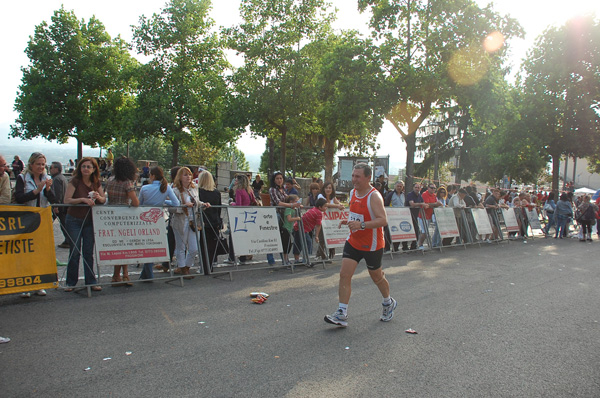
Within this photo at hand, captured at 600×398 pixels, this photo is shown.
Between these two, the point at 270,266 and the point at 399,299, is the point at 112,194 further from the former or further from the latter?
the point at 399,299

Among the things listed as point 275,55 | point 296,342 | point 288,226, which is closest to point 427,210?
point 288,226

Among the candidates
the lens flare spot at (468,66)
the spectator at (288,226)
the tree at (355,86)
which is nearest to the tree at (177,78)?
the tree at (355,86)

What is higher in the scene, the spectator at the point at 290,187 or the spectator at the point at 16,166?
the spectator at the point at 16,166

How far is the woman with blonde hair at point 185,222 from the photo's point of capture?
8.09 metres

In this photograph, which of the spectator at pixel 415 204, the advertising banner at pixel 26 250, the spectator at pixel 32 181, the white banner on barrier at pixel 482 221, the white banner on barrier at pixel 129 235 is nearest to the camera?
the advertising banner at pixel 26 250

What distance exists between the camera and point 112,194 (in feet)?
24.3

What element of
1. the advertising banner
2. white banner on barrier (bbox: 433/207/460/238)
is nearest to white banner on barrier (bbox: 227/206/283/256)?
the advertising banner

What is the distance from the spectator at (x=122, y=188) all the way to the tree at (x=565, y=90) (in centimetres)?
3343

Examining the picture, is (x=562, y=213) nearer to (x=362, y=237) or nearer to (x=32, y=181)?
(x=362, y=237)

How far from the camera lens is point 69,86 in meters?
38.3

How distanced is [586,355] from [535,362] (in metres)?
0.74

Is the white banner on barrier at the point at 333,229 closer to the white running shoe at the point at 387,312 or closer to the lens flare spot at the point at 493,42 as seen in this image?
the white running shoe at the point at 387,312

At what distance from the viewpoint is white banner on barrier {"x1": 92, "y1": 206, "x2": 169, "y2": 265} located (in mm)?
6988

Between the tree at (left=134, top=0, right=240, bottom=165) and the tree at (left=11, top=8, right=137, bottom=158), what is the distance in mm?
4727
